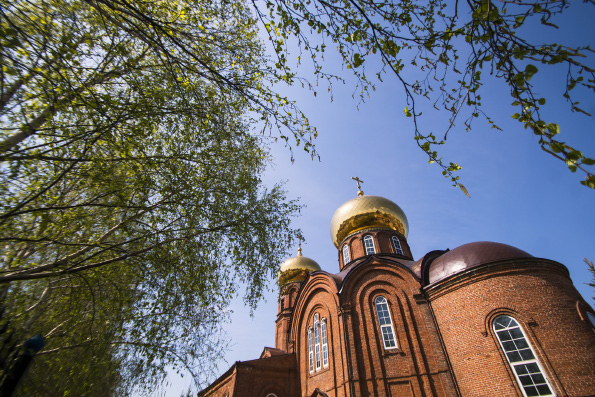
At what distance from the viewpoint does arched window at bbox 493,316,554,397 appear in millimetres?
8492

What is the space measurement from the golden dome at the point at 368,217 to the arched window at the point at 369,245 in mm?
627

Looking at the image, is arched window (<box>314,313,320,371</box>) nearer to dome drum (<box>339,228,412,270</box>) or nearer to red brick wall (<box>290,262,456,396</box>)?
red brick wall (<box>290,262,456,396</box>)

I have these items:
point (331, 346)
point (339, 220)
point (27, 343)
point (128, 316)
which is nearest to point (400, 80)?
point (27, 343)

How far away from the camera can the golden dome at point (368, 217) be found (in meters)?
16.5

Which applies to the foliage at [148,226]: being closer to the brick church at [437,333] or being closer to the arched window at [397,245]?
the brick church at [437,333]

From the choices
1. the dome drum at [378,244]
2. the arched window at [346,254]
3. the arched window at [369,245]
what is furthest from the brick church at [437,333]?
the arched window at [346,254]

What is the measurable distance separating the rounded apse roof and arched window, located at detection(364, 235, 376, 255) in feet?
12.9

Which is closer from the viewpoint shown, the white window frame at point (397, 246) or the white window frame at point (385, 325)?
the white window frame at point (385, 325)

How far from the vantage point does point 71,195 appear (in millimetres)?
6090

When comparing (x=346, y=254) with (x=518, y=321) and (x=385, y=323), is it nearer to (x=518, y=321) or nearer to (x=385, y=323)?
(x=385, y=323)

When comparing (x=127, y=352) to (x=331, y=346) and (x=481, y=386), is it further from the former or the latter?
(x=481, y=386)

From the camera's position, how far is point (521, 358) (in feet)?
29.5

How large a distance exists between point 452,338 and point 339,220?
8410mm

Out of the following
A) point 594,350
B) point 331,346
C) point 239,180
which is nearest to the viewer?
point 239,180
